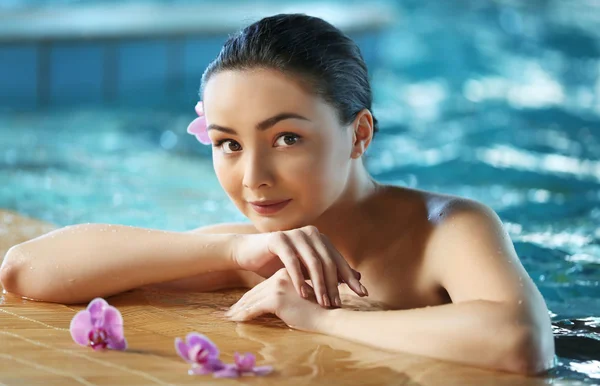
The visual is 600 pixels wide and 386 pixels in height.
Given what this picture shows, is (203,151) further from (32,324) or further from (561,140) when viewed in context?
(32,324)

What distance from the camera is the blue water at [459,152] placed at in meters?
4.97

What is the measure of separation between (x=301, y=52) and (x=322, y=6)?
31.6 ft

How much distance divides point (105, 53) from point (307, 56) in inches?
278

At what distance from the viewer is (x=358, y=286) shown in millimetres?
2775

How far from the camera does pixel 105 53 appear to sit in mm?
9672

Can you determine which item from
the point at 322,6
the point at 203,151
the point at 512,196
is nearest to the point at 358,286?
the point at 512,196

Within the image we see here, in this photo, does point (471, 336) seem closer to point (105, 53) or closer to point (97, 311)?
point (97, 311)

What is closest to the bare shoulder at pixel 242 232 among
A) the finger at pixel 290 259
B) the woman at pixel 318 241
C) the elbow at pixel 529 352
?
the woman at pixel 318 241

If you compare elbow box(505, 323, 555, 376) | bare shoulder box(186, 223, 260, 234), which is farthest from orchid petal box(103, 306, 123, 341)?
elbow box(505, 323, 555, 376)

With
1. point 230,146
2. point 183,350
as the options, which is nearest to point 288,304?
point 183,350

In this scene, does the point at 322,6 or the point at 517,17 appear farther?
the point at 517,17

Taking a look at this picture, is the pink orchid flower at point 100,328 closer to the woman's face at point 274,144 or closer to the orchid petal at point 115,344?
the orchid petal at point 115,344

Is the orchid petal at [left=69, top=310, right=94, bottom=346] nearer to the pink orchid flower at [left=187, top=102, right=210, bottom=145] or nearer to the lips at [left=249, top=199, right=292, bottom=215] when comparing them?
the lips at [left=249, top=199, right=292, bottom=215]

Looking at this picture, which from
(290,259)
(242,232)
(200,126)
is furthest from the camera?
(242,232)
